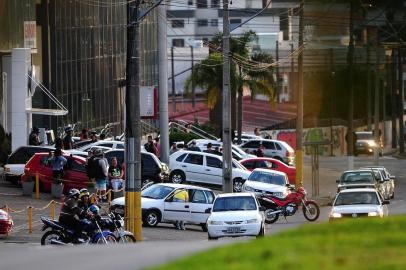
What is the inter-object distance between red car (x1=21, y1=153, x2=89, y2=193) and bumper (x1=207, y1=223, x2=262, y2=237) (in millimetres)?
10224

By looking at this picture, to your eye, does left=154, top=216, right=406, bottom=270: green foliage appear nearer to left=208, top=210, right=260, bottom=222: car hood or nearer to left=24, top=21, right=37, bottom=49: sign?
left=208, top=210, right=260, bottom=222: car hood

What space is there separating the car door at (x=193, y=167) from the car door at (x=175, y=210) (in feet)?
37.7

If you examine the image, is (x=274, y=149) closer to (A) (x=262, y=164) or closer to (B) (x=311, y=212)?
(A) (x=262, y=164)

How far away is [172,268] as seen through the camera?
40.0 ft

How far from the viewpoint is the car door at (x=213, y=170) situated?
156 feet

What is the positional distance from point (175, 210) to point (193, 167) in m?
11.8

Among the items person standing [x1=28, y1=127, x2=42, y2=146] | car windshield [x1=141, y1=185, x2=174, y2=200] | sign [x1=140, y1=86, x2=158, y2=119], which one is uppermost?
sign [x1=140, y1=86, x2=158, y2=119]

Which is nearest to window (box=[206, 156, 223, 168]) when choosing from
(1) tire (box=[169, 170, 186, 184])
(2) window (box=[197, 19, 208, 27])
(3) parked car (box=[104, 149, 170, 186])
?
(1) tire (box=[169, 170, 186, 184])

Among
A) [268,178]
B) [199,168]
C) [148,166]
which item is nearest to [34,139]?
[148,166]

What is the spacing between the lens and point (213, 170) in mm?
47656

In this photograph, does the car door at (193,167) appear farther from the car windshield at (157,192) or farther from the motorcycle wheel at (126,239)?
the motorcycle wheel at (126,239)

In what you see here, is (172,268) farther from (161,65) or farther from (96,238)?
(161,65)

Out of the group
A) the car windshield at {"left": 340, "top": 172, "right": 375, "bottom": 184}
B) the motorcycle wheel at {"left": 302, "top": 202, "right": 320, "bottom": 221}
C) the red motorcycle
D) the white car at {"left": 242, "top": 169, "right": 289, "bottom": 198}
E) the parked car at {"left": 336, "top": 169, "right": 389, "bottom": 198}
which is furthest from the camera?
the car windshield at {"left": 340, "top": 172, "right": 375, "bottom": 184}

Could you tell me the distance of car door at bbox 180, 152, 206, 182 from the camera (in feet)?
156
